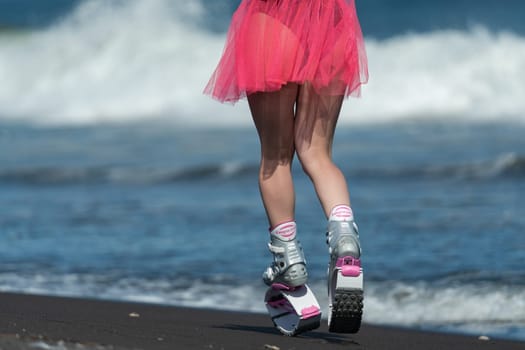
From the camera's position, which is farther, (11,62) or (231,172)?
(11,62)

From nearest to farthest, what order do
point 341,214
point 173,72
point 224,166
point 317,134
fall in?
point 341,214 < point 317,134 < point 224,166 < point 173,72

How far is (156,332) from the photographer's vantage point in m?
3.28

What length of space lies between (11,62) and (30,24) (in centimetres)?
249

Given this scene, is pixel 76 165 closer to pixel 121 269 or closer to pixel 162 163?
pixel 162 163

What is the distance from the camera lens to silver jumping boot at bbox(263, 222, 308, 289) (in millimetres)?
3385

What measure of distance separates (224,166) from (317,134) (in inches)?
280

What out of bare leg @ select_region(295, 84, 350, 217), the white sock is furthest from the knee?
the white sock

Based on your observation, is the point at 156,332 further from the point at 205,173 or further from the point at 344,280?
the point at 205,173

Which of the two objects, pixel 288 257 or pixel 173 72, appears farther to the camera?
pixel 173 72

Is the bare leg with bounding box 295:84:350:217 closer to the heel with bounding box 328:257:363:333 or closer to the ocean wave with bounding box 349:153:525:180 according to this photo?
the heel with bounding box 328:257:363:333

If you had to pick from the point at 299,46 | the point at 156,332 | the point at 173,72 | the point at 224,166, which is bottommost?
the point at 156,332

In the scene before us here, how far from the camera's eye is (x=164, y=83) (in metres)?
19.1

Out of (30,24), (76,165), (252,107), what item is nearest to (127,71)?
(30,24)

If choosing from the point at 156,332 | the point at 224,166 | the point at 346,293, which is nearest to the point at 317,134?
the point at 346,293
